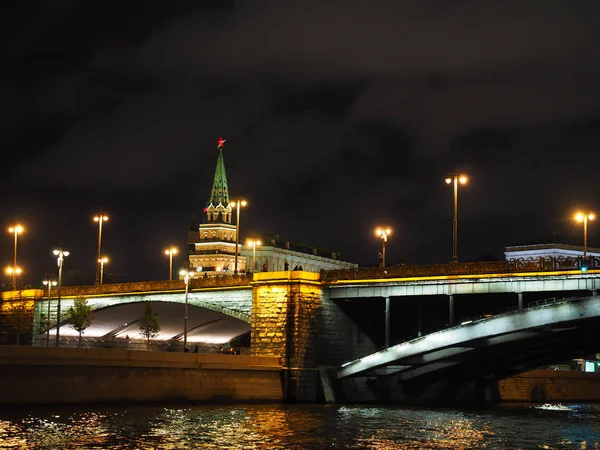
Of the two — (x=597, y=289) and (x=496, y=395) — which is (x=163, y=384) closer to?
(x=597, y=289)

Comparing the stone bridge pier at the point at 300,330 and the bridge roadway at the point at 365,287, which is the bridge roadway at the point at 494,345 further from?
the stone bridge pier at the point at 300,330

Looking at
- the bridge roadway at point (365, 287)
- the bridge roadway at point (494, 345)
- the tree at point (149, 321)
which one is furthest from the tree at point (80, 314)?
the bridge roadway at point (494, 345)

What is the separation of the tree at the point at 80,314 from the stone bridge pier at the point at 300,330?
2360 cm

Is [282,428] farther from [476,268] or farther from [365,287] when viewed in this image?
[365,287]

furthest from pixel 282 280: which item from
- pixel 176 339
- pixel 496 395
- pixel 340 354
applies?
pixel 176 339

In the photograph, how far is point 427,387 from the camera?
7256 cm

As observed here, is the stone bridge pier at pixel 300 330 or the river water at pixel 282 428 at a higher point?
the stone bridge pier at pixel 300 330

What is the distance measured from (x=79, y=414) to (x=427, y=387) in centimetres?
2939

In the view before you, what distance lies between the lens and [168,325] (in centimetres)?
9825

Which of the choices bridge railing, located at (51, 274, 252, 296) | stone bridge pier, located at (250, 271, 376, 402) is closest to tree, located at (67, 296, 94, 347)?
bridge railing, located at (51, 274, 252, 296)

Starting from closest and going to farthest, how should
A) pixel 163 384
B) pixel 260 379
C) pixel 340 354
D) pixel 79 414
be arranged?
pixel 79 414 → pixel 163 384 → pixel 260 379 → pixel 340 354

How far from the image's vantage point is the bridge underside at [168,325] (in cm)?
8681

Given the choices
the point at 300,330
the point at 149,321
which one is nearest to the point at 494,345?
the point at 300,330

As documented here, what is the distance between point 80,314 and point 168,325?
12.7 meters
